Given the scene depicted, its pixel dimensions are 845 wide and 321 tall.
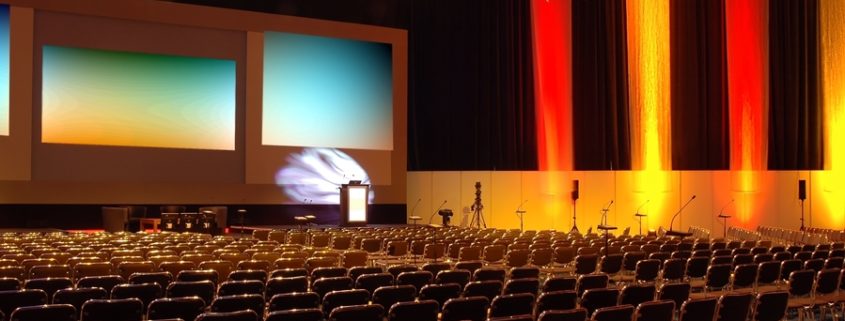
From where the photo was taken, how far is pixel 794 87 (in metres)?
21.0

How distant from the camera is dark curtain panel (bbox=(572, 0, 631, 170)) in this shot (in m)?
21.7

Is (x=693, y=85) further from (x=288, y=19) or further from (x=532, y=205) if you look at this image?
(x=288, y=19)

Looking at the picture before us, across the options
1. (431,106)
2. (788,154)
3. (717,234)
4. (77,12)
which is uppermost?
(77,12)

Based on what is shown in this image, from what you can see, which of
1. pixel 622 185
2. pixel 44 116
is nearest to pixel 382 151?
pixel 622 185

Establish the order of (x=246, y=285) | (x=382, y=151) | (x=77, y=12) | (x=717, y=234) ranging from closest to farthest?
(x=246, y=285) < (x=717, y=234) < (x=77, y=12) < (x=382, y=151)

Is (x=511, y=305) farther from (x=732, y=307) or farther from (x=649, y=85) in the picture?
(x=649, y=85)

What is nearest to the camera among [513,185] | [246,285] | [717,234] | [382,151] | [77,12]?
[246,285]

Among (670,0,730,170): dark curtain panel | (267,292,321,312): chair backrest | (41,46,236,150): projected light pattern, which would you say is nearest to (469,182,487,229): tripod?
(670,0,730,170): dark curtain panel

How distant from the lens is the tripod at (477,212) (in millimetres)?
22875

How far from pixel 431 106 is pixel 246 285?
A: 19485mm

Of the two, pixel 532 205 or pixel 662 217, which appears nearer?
pixel 662 217

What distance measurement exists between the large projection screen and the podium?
3.29 metres

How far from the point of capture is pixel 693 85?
21.0 meters

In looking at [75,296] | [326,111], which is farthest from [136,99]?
[75,296]
